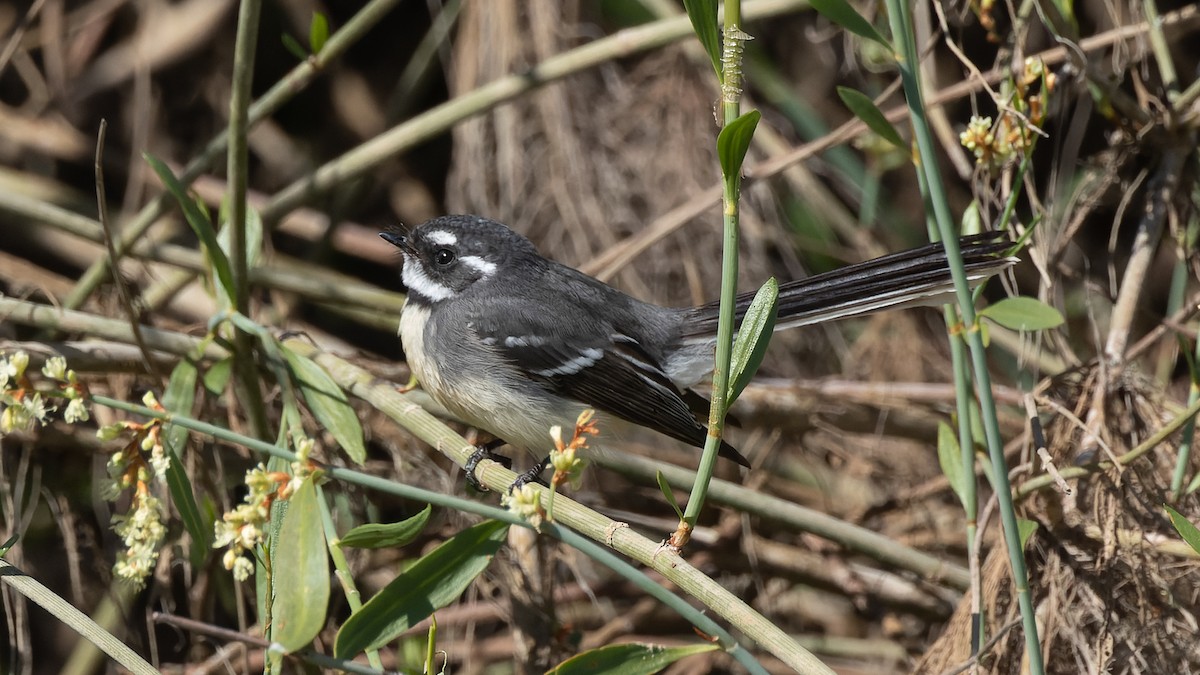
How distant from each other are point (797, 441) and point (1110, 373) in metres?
1.59

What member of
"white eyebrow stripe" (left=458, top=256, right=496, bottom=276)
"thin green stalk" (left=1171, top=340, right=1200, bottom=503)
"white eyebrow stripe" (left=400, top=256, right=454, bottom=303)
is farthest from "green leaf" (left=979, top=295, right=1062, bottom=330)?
"white eyebrow stripe" (left=400, top=256, right=454, bottom=303)

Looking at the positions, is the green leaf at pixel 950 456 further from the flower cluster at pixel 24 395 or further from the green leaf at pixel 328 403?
the flower cluster at pixel 24 395

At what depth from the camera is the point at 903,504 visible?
156 inches

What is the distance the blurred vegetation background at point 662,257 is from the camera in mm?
2852

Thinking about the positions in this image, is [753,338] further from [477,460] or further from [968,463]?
[477,460]

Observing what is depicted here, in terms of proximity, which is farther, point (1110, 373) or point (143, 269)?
point (143, 269)

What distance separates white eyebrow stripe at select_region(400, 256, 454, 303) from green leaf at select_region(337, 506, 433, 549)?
67.1 inches

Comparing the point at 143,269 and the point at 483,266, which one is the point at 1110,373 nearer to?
the point at 483,266

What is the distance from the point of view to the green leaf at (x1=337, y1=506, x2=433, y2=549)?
1.82 metres

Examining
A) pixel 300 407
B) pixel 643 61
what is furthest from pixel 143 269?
pixel 643 61

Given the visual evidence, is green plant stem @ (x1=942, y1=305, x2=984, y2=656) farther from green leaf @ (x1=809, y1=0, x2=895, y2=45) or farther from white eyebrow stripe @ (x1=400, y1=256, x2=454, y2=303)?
white eyebrow stripe @ (x1=400, y1=256, x2=454, y2=303)

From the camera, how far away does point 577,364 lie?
3.33m

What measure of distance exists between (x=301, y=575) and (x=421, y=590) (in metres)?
0.20

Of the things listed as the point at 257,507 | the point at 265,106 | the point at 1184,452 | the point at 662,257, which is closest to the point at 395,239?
the point at 265,106
